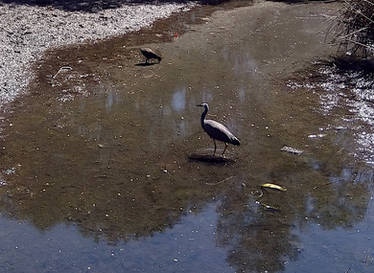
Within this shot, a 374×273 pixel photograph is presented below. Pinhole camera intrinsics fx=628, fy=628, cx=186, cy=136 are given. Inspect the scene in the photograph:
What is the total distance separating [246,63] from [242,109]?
9.52ft

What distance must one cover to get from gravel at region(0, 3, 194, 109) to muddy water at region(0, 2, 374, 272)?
559mm

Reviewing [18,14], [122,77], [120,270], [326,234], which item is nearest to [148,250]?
[120,270]

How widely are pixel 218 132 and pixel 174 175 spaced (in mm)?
1067

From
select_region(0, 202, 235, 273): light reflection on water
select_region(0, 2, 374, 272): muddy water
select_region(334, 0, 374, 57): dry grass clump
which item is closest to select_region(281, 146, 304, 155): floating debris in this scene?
select_region(0, 2, 374, 272): muddy water

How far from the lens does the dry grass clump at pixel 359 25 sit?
13.6 m

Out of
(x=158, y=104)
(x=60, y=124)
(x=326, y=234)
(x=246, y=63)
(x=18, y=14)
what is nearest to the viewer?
(x=326, y=234)

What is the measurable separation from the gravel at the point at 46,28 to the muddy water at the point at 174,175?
559 mm

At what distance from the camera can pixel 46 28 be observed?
54.9ft

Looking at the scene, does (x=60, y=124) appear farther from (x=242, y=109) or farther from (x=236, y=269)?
(x=236, y=269)

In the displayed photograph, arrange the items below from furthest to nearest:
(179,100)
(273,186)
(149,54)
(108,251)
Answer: (149,54) < (179,100) < (273,186) < (108,251)

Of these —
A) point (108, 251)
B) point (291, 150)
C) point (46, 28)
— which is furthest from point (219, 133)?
point (46, 28)

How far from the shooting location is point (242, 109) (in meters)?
12.4

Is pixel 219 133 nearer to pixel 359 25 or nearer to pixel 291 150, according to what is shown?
pixel 291 150

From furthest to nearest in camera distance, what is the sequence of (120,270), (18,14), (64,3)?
(64,3)
(18,14)
(120,270)
